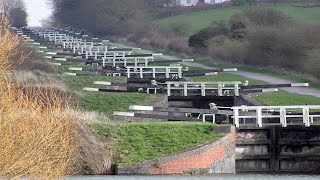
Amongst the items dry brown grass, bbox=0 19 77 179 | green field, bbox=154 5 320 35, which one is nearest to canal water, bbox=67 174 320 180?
dry brown grass, bbox=0 19 77 179

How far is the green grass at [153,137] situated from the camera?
40.8 metres

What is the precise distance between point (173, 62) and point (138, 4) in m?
34.7

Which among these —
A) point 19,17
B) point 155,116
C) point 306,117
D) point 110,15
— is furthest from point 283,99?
point 19,17

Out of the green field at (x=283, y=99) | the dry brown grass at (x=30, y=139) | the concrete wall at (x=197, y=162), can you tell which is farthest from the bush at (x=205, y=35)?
the dry brown grass at (x=30, y=139)

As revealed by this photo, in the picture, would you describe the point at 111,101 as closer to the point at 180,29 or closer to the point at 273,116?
the point at 273,116

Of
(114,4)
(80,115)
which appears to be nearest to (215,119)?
(80,115)

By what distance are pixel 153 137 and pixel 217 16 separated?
67866 millimetres

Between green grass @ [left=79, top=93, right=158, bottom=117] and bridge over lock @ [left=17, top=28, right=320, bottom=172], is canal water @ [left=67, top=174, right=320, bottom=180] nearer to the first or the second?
bridge over lock @ [left=17, top=28, right=320, bottom=172]

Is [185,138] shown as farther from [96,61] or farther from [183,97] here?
[96,61]

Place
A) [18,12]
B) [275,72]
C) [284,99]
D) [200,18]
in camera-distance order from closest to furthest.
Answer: [284,99]
[275,72]
[200,18]
[18,12]

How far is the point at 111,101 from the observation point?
2100 inches

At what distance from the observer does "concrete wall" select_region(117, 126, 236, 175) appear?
39500 mm

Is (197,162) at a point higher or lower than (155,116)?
lower

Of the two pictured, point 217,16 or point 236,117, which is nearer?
point 236,117
